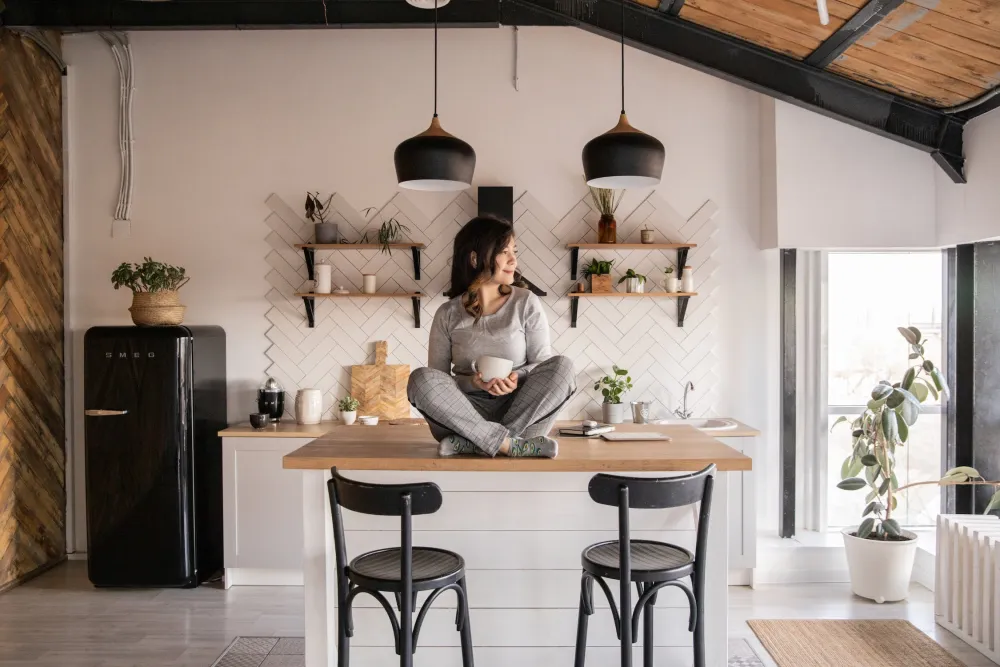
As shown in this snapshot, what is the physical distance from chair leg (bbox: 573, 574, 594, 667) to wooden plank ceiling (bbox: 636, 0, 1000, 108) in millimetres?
2696

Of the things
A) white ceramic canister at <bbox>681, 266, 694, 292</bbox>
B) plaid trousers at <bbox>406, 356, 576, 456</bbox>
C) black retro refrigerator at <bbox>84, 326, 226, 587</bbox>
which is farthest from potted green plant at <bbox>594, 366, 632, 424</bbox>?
black retro refrigerator at <bbox>84, 326, 226, 587</bbox>

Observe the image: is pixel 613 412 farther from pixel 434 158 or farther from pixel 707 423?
pixel 434 158

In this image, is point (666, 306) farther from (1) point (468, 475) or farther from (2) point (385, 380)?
(1) point (468, 475)

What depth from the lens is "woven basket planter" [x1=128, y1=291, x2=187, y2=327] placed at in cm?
434

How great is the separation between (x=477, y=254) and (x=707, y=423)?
2.42 metres

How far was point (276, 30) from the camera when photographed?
470cm

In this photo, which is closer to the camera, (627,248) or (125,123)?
(627,248)

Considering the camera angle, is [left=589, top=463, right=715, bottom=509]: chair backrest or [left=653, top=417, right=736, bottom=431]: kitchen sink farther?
[left=653, top=417, right=736, bottom=431]: kitchen sink

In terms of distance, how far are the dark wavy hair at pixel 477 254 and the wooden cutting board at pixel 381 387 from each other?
2.15 metres

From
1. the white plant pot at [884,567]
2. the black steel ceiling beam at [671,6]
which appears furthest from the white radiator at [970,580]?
the black steel ceiling beam at [671,6]

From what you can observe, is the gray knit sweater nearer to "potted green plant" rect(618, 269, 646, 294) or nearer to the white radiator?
"potted green plant" rect(618, 269, 646, 294)

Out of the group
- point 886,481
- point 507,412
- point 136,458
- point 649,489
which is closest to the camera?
point 649,489

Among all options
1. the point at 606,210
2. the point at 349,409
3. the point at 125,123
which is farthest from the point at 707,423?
the point at 125,123

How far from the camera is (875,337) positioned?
473 cm
